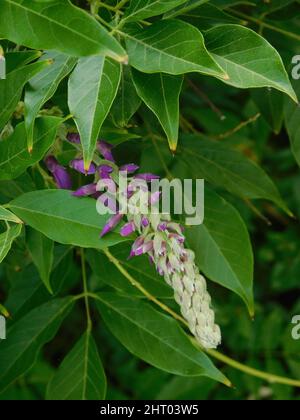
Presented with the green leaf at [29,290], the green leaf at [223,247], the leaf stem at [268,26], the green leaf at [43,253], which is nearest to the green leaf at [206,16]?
the leaf stem at [268,26]

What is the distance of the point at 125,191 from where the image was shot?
1.07 meters

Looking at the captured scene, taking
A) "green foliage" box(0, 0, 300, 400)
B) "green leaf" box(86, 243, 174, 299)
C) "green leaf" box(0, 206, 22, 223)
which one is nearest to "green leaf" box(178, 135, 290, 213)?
"green foliage" box(0, 0, 300, 400)

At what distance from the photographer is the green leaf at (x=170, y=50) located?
982 mm

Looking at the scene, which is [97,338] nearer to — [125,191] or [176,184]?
[176,184]

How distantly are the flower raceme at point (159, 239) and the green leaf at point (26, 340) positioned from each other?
0.51m

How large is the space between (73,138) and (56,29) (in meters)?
0.24

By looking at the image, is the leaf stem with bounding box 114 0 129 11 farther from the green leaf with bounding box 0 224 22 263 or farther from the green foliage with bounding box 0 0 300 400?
the green leaf with bounding box 0 224 22 263

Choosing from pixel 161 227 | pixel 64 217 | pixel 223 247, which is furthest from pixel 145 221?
pixel 223 247

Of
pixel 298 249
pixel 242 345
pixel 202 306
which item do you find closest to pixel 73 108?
pixel 202 306

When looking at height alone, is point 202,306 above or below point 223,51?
below

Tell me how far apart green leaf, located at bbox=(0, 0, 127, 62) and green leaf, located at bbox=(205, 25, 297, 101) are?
0.19 meters

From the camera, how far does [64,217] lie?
112 centimetres

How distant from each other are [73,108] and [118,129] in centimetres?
23

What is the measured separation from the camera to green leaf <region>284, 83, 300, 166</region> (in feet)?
4.74
